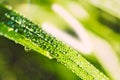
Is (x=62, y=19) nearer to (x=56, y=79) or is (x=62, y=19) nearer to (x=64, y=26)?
(x=64, y=26)

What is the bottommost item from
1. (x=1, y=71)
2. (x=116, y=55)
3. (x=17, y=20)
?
(x=1, y=71)

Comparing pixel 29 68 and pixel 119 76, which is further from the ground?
pixel 119 76

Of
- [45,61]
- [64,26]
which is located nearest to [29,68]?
[45,61]

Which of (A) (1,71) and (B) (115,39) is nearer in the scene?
(A) (1,71)

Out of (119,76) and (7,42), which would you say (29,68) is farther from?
(119,76)

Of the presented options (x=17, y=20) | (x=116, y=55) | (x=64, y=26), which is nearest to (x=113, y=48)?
(x=116, y=55)

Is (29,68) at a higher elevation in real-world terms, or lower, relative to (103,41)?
lower
